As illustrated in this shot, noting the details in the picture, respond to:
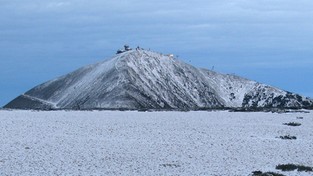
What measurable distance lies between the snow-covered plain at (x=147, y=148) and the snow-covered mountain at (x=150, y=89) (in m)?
56.1

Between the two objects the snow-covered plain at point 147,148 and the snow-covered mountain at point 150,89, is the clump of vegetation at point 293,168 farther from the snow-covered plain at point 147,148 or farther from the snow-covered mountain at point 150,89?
the snow-covered mountain at point 150,89

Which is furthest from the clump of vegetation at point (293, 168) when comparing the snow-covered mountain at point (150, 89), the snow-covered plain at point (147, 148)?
the snow-covered mountain at point (150, 89)

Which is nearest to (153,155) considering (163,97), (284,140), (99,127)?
(284,140)

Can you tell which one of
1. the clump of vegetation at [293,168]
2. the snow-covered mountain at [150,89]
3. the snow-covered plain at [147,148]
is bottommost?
the clump of vegetation at [293,168]

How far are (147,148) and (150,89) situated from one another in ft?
280

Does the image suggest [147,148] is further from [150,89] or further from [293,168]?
[150,89]

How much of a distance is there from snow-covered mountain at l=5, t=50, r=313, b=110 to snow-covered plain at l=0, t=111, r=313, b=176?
56.1 m

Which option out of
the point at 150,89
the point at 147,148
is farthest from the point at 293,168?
the point at 150,89

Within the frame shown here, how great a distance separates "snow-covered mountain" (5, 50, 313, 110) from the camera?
366 ft

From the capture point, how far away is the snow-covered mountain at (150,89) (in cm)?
11150

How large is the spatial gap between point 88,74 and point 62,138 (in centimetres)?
9483

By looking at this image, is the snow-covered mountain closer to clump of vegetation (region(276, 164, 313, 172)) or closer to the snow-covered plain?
the snow-covered plain

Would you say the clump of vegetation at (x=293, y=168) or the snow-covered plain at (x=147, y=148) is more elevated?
the snow-covered plain at (x=147, y=148)

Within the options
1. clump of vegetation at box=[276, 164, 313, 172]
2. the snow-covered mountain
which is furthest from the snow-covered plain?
the snow-covered mountain
